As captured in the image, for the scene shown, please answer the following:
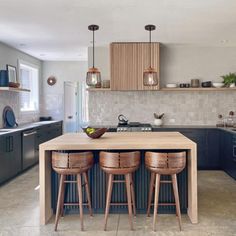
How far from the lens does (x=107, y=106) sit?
648 centimetres

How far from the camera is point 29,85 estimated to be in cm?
789

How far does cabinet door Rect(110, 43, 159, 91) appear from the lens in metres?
5.98

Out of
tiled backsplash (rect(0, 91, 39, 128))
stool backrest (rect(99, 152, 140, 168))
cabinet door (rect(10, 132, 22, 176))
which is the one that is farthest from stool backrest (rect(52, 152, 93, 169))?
tiled backsplash (rect(0, 91, 39, 128))

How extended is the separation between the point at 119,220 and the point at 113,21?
2.84 metres

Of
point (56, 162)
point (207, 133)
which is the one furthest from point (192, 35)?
point (56, 162)

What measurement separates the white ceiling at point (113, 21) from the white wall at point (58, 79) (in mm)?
2126

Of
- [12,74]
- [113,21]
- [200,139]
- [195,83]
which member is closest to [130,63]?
[195,83]

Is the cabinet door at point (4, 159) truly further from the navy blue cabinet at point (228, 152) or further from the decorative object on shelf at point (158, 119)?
the navy blue cabinet at point (228, 152)

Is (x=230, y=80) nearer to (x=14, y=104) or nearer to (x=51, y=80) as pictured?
(x=14, y=104)

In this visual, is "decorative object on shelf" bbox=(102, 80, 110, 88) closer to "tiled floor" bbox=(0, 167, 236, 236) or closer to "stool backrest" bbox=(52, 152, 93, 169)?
"tiled floor" bbox=(0, 167, 236, 236)

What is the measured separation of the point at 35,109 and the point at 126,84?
3.20 m

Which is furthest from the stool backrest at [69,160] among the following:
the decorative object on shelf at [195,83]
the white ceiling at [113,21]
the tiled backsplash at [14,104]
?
the decorative object on shelf at [195,83]

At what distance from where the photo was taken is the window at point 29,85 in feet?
24.0

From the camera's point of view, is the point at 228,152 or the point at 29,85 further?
the point at 29,85
